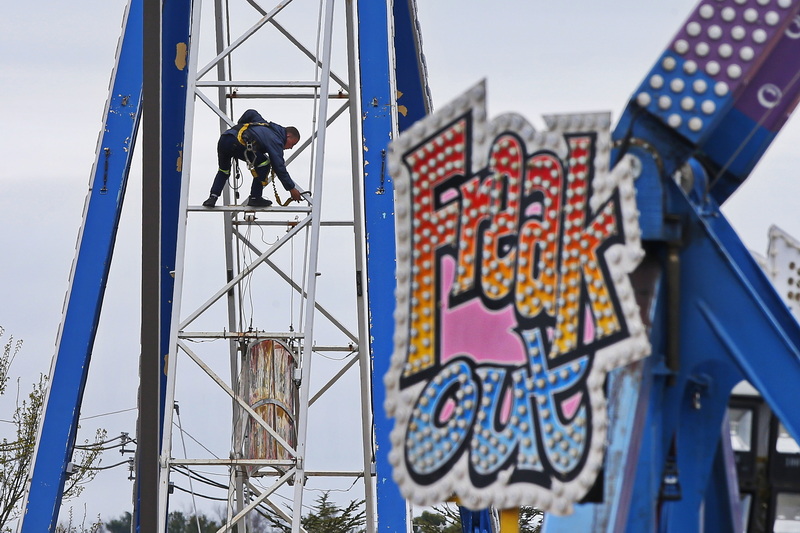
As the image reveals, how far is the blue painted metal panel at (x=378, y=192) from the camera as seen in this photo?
10.7 meters

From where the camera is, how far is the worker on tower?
1127 cm

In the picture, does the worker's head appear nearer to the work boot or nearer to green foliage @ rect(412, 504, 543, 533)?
the work boot

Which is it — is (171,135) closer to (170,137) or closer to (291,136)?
(170,137)

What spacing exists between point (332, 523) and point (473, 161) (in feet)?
54.8

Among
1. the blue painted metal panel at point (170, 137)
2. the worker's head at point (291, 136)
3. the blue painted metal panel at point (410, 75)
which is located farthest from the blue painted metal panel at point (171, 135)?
the blue painted metal panel at point (410, 75)

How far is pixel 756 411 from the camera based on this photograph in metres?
7.83

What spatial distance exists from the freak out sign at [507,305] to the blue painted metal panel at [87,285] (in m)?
6.09

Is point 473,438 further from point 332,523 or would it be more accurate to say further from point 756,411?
point 332,523

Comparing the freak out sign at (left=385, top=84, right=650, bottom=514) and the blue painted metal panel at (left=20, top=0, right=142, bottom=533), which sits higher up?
the blue painted metal panel at (left=20, top=0, right=142, bottom=533)

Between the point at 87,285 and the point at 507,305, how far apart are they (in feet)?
21.1

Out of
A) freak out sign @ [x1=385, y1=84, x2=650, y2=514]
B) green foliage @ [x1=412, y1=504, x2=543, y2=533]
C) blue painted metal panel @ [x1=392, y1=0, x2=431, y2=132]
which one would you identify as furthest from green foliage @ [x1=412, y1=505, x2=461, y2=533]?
freak out sign @ [x1=385, y1=84, x2=650, y2=514]

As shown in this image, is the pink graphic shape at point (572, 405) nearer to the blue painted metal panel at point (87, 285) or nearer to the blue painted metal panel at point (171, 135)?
the blue painted metal panel at point (87, 285)

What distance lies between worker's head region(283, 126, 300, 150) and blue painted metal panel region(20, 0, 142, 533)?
1.29 metres

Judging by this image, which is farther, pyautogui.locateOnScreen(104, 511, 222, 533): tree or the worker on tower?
pyautogui.locateOnScreen(104, 511, 222, 533): tree
